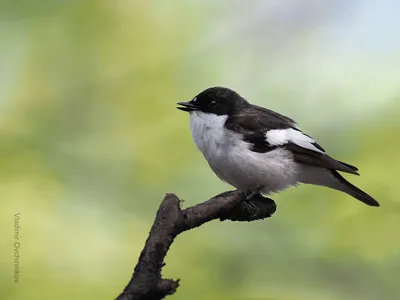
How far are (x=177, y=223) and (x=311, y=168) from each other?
0.99 meters

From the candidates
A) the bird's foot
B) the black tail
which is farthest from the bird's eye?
the black tail

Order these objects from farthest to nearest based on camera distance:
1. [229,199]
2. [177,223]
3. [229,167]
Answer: [229,167] < [229,199] < [177,223]

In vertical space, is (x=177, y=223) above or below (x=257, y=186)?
below

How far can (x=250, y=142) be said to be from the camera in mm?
2031

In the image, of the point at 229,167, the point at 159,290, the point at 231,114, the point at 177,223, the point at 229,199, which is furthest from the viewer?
the point at 231,114

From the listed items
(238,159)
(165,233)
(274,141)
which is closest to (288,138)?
(274,141)

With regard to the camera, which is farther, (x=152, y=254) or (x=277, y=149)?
(x=277, y=149)

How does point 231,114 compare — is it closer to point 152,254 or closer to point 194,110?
point 194,110

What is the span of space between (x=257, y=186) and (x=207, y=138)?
26 cm

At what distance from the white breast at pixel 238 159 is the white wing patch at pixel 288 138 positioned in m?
0.04

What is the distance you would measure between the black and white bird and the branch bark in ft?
1.22

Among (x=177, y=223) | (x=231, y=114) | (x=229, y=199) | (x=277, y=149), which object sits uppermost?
(x=231, y=114)

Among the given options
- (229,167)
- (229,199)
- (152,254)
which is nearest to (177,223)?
(152,254)

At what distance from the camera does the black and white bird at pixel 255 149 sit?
201 centimetres
